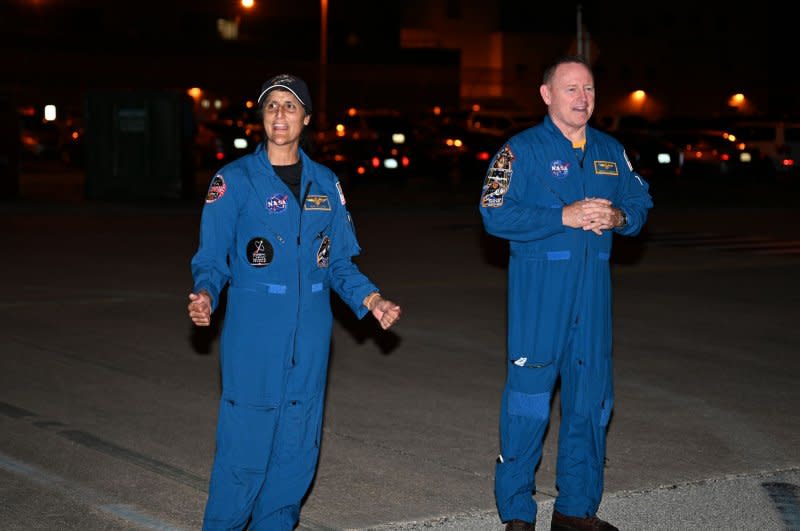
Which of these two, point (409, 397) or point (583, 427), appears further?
point (409, 397)

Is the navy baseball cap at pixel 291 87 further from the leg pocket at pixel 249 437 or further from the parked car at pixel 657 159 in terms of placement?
the parked car at pixel 657 159

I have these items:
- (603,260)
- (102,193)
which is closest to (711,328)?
(603,260)

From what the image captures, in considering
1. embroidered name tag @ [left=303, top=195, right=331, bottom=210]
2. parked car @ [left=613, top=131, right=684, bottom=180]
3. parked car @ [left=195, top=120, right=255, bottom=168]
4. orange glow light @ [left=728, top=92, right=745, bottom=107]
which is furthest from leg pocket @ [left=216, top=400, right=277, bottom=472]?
orange glow light @ [left=728, top=92, right=745, bottom=107]

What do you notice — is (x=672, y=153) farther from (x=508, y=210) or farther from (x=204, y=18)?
(x=204, y=18)

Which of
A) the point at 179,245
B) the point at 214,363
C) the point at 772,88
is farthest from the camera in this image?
the point at 772,88

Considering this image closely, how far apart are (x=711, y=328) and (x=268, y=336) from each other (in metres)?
7.63

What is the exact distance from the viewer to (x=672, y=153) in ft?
119

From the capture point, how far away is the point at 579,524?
587 cm

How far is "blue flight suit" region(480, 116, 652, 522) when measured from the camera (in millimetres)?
5832

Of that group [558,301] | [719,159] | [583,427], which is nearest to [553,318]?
[558,301]

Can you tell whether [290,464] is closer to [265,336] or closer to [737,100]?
[265,336]

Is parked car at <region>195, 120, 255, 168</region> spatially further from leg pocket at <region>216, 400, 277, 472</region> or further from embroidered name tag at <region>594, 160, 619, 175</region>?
leg pocket at <region>216, 400, 277, 472</region>

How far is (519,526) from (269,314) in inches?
59.1

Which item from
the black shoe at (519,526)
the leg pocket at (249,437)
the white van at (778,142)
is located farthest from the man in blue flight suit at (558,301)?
the white van at (778,142)
